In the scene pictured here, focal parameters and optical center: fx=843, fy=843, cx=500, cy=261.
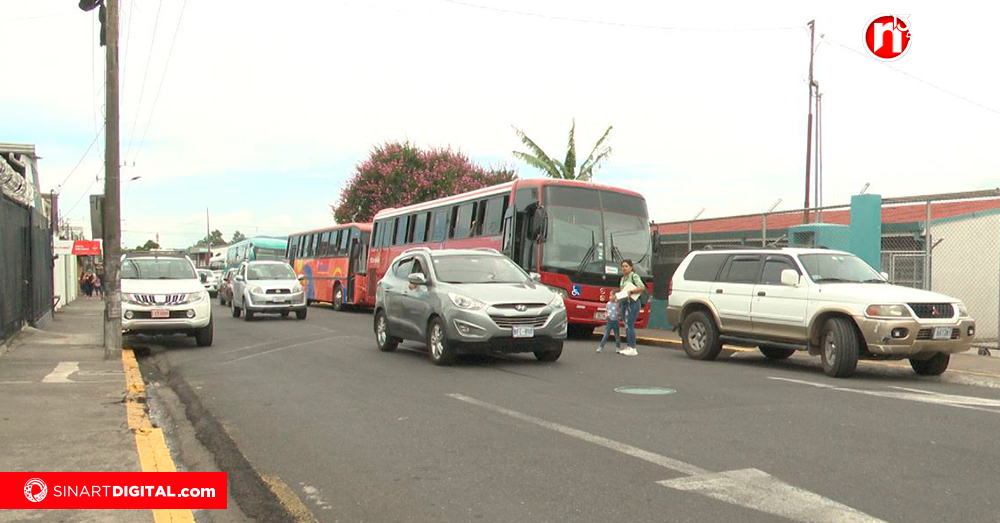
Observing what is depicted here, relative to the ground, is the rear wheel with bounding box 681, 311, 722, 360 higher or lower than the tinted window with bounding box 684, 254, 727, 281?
lower

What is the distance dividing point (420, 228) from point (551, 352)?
1231 cm

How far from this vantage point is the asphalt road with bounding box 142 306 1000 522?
5.11m

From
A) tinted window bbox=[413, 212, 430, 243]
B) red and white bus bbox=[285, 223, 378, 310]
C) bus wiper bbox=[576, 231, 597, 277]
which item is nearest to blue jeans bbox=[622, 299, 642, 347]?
bus wiper bbox=[576, 231, 597, 277]

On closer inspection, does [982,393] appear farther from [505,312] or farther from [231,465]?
[231,465]

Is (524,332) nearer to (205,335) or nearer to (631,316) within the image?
(631,316)

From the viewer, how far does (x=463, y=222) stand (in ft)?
70.4

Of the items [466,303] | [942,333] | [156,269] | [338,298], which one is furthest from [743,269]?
[338,298]

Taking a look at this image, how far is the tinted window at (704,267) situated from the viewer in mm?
13922

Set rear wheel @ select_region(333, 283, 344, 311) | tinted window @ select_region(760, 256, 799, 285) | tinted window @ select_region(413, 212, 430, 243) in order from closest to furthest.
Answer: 1. tinted window @ select_region(760, 256, 799, 285)
2. tinted window @ select_region(413, 212, 430, 243)
3. rear wheel @ select_region(333, 283, 344, 311)

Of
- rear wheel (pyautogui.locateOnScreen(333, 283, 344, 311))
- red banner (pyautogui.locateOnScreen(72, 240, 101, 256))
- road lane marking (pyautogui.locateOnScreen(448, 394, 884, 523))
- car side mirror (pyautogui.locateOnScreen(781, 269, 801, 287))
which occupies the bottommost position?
rear wheel (pyautogui.locateOnScreen(333, 283, 344, 311))

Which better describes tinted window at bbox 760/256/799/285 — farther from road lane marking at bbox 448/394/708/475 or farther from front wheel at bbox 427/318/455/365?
road lane marking at bbox 448/394/708/475

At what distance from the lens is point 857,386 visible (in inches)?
406

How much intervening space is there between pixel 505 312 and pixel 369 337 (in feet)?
22.3

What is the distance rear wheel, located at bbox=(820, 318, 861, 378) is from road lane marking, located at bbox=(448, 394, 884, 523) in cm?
577
